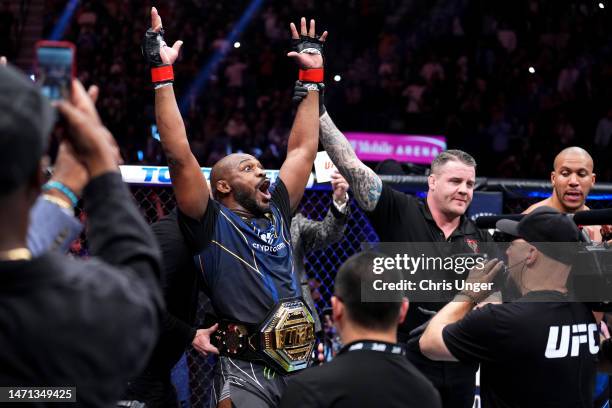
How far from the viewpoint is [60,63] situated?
4.36 ft

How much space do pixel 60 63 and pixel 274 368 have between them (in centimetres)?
208

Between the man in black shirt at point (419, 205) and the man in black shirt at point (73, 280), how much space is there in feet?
7.80

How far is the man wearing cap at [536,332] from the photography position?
255 centimetres

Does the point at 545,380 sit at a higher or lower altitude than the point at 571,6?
lower

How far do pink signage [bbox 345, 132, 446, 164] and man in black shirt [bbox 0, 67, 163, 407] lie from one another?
9.86 m

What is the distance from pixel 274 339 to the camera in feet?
Answer: 10.4

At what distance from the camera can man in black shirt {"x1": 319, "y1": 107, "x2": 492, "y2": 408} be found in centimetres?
→ 371

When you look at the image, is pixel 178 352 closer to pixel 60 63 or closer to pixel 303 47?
pixel 303 47

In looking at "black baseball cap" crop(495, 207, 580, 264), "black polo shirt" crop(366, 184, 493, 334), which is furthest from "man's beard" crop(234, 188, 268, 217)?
"black baseball cap" crop(495, 207, 580, 264)

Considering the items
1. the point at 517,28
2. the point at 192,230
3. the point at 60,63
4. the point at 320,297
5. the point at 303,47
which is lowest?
the point at 320,297

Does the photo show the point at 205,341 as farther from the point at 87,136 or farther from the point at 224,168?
the point at 87,136

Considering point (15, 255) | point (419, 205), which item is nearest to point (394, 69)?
point (419, 205)

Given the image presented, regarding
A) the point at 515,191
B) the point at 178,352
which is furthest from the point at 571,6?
the point at 178,352

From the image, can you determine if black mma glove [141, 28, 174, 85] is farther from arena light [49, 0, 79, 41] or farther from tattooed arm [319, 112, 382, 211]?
arena light [49, 0, 79, 41]
